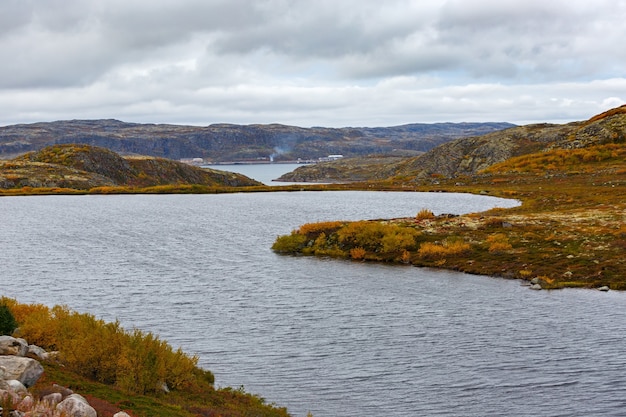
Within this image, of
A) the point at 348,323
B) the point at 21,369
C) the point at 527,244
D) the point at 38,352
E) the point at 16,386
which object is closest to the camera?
the point at 16,386

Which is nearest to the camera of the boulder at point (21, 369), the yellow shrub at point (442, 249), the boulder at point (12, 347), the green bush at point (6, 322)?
the boulder at point (21, 369)

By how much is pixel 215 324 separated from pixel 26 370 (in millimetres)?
16705

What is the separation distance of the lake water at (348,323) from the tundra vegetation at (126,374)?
7.39 ft

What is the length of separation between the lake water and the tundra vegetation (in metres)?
2.25

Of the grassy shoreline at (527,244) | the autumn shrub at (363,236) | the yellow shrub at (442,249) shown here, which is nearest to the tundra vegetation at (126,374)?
the grassy shoreline at (527,244)

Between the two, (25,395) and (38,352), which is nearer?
(25,395)

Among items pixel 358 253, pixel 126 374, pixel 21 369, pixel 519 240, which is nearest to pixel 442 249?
pixel 519 240

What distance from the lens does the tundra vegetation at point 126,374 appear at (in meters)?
19.3

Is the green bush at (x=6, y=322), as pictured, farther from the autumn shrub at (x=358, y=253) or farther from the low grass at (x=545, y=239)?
the autumn shrub at (x=358, y=253)

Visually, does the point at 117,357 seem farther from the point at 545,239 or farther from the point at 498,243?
the point at 545,239

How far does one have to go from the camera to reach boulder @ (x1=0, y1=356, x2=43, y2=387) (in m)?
17.4

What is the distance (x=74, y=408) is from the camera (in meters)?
15.2

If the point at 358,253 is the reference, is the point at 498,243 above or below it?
above

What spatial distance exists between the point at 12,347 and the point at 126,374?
3.83 meters
